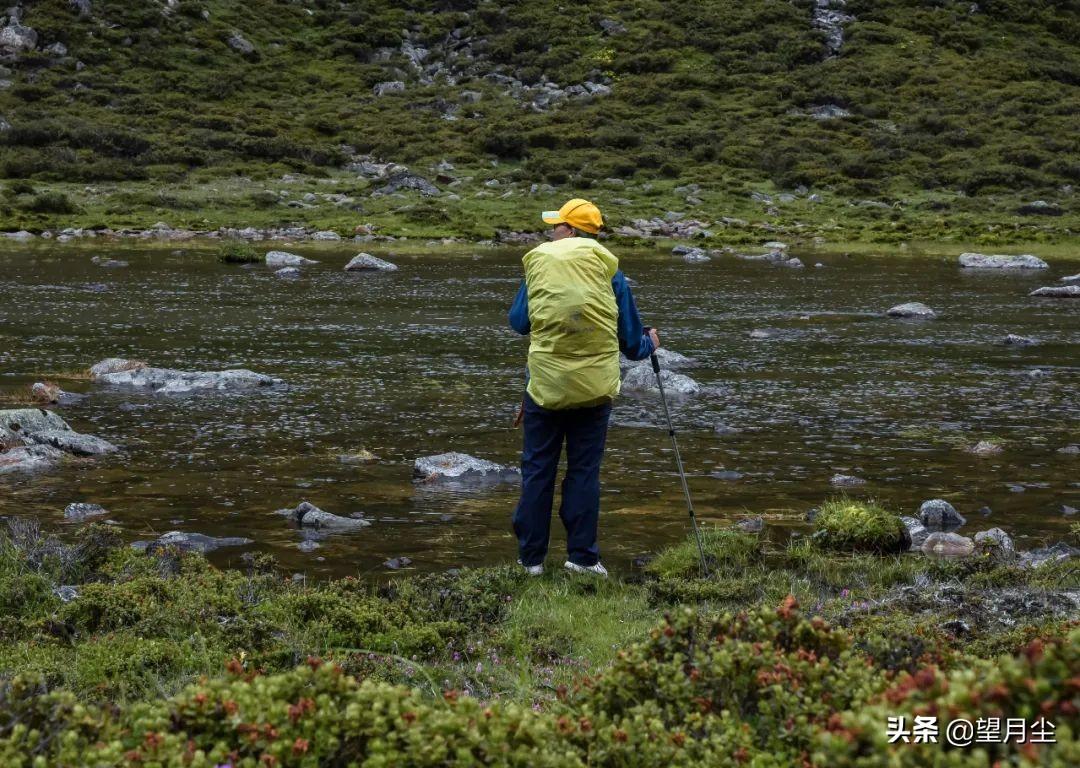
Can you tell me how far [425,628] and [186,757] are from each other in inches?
151

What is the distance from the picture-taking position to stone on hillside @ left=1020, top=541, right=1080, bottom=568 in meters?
9.26

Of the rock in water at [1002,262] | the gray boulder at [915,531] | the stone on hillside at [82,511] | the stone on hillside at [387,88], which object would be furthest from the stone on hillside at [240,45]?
the gray boulder at [915,531]

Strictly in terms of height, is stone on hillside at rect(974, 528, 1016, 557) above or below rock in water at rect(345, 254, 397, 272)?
above

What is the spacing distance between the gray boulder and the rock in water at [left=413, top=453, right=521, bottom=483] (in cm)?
439

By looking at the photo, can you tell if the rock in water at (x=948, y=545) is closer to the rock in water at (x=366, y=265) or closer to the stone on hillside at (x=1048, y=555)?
the stone on hillside at (x=1048, y=555)

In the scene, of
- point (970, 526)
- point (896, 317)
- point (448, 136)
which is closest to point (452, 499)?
point (970, 526)

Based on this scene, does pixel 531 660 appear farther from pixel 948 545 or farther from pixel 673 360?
pixel 673 360

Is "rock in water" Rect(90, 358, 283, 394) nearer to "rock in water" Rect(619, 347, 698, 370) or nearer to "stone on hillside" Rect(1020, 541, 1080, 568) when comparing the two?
"rock in water" Rect(619, 347, 698, 370)

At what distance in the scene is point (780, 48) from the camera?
10725 cm

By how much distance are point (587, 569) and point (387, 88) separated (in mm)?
95100

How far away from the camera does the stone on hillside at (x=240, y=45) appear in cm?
10581

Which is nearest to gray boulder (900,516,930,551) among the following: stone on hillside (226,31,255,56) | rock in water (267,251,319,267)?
rock in water (267,251,319,267)

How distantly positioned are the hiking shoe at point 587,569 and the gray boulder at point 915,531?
3.03m

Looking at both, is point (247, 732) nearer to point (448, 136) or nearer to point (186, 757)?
point (186, 757)
